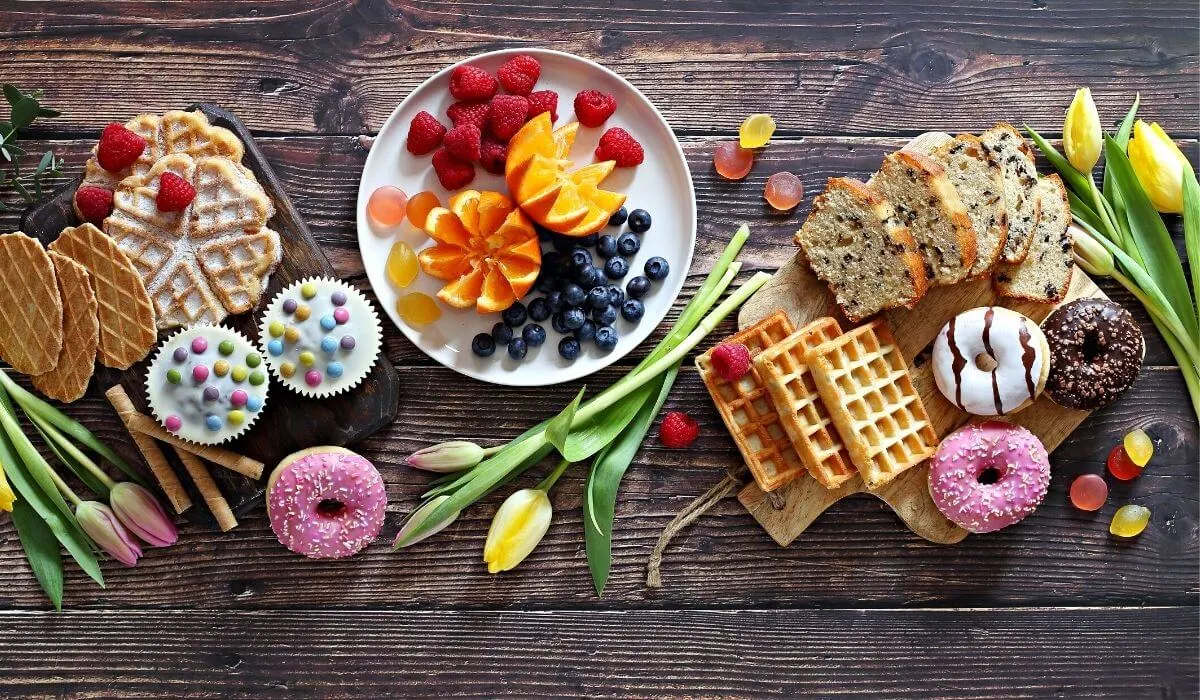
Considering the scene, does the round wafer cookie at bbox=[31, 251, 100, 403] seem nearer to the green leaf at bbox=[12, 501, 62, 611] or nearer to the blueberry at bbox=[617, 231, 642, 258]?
the green leaf at bbox=[12, 501, 62, 611]

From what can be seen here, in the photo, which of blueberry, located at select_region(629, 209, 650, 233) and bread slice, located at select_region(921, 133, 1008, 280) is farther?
blueberry, located at select_region(629, 209, 650, 233)

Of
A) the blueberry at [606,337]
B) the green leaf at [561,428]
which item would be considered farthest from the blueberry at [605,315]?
the green leaf at [561,428]

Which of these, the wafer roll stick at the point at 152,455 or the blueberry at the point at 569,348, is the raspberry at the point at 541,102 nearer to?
the blueberry at the point at 569,348

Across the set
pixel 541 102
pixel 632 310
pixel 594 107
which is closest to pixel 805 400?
pixel 632 310

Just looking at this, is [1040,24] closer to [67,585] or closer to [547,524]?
[547,524]

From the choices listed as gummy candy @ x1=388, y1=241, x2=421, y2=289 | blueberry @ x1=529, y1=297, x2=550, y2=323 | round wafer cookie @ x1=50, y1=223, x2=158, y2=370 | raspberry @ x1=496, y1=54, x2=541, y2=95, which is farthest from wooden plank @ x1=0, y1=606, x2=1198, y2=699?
raspberry @ x1=496, y1=54, x2=541, y2=95

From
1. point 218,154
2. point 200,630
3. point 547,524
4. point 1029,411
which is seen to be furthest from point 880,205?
point 200,630
